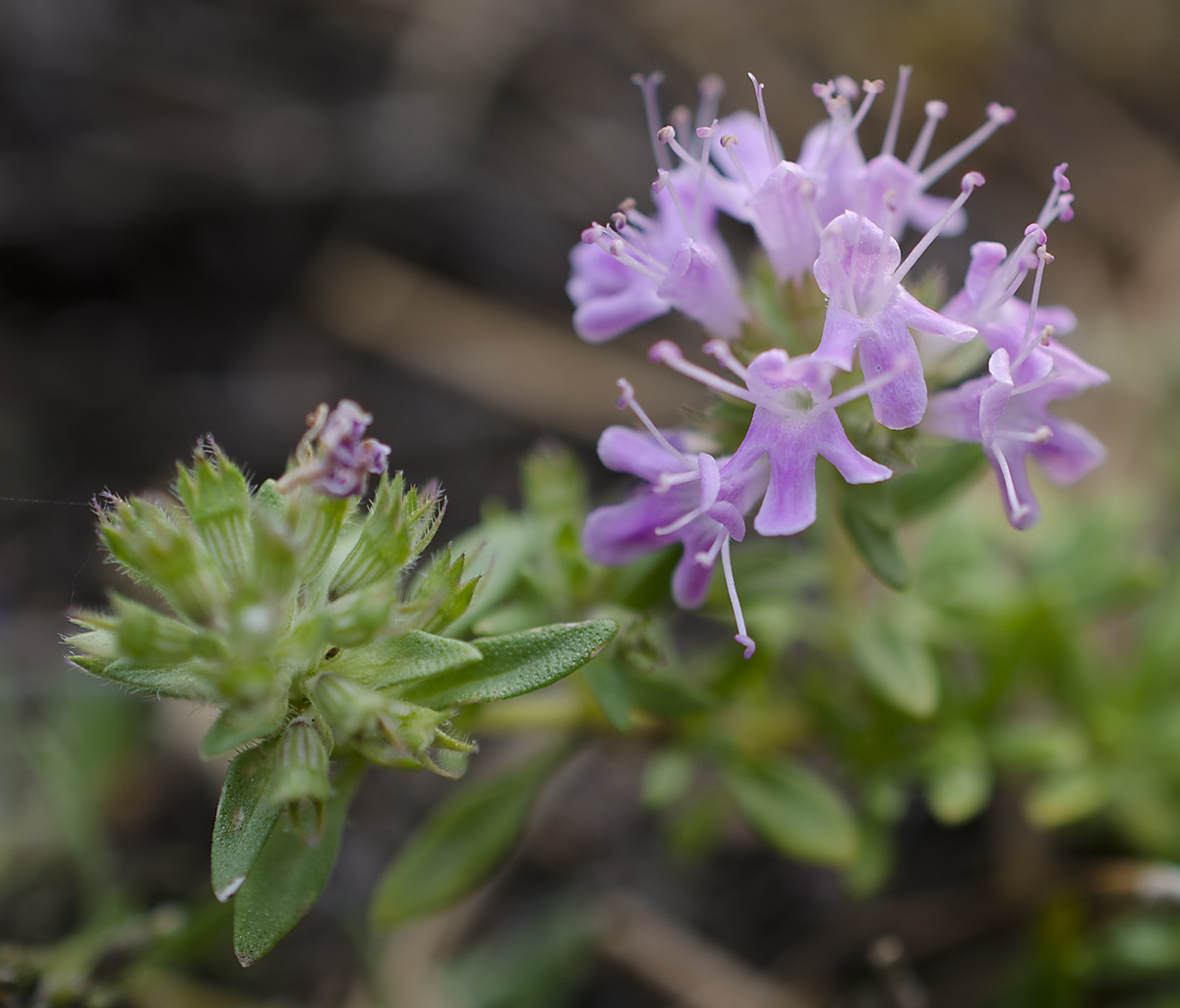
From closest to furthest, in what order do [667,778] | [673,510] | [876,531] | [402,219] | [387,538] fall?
[387,538], [673,510], [876,531], [667,778], [402,219]

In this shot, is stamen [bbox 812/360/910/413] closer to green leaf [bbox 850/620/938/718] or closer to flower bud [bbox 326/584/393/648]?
flower bud [bbox 326/584/393/648]

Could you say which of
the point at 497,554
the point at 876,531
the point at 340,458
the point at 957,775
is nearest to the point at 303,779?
the point at 340,458

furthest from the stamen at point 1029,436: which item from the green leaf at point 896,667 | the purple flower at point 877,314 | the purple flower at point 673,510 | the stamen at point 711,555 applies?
the green leaf at point 896,667

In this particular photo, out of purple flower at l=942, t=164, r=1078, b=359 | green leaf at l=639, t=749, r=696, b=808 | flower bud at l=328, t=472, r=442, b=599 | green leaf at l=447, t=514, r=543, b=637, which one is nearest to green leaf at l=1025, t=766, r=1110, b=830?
green leaf at l=639, t=749, r=696, b=808

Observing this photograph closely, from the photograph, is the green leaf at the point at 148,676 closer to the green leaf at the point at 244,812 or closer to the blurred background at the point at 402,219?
the green leaf at the point at 244,812

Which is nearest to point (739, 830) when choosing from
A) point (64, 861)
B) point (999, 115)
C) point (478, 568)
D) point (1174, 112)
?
point (478, 568)

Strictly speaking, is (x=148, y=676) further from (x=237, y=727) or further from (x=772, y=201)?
(x=772, y=201)
